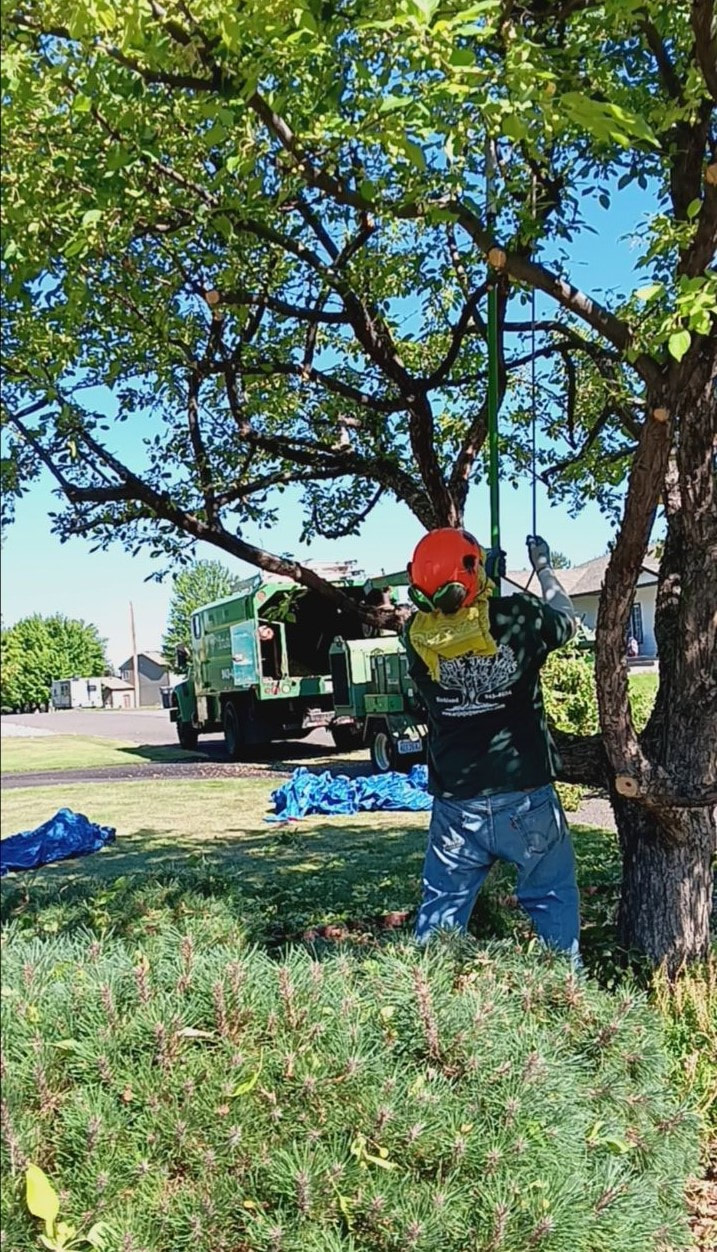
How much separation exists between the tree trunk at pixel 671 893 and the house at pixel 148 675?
6.01 feet

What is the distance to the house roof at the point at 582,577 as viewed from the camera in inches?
132

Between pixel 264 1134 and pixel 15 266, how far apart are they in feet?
6.46

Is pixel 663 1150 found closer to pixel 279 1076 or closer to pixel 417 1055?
pixel 417 1055

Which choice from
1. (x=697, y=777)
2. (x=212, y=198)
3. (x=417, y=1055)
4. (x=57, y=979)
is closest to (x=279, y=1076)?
(x=417, y=1055)

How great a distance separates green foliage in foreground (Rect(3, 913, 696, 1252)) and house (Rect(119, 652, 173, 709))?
1.72ft

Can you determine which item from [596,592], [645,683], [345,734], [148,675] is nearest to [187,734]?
[345,734]

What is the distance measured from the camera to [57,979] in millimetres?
2004

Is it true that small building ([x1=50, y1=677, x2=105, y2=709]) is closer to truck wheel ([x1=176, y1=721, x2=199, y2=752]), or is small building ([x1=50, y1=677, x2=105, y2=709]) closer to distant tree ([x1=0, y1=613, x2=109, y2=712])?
distant tree ([x1=0, y1=613, x2=109, y2=712])

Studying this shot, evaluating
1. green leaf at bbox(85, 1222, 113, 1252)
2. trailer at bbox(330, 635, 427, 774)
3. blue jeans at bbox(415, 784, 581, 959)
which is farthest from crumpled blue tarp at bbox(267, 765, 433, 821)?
green leaf at bbox(85, 1222, 113, 1252)

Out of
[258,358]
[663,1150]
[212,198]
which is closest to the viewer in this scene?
[663,1150]

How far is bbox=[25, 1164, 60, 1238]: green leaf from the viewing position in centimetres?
173

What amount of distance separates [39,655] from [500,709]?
1.76 meters

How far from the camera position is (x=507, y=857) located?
118 inches

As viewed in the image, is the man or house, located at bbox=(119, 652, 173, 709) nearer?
house, located at bbox=(119, 652, 173, 709)
